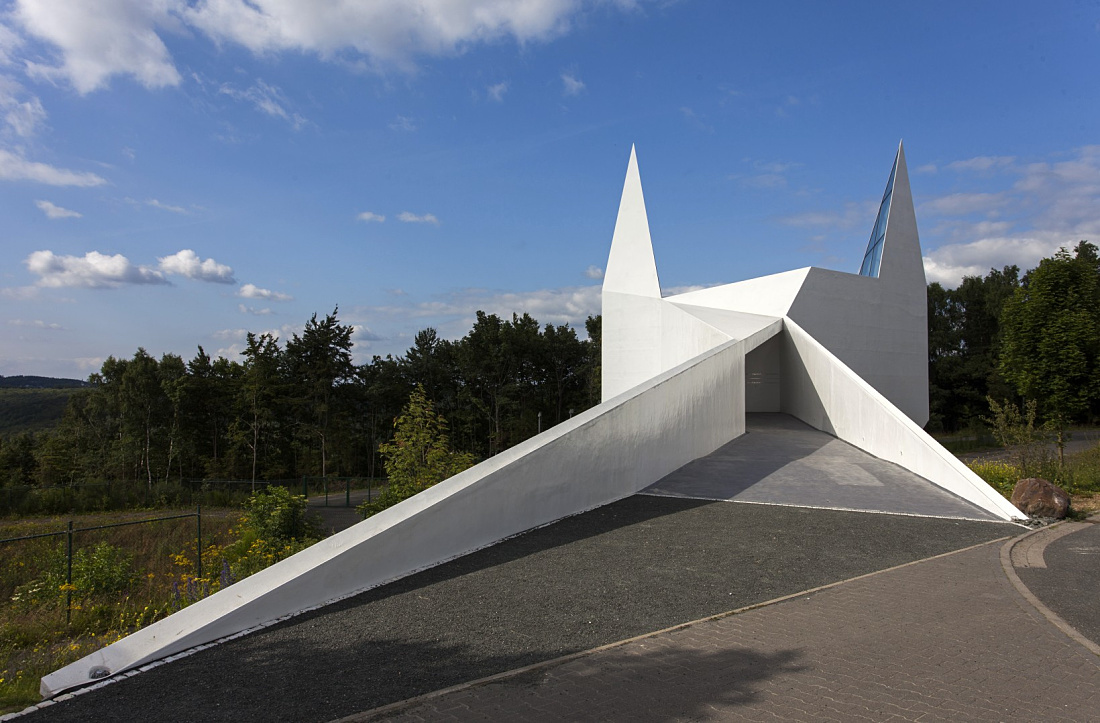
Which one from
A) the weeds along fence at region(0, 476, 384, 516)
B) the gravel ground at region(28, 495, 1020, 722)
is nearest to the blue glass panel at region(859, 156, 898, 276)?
the gravel ground at region(28, 495, 1020, 722)

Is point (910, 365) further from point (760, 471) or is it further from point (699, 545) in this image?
point (699, 545)

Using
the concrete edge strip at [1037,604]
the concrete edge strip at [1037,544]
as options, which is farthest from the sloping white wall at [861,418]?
the concrete edge strip at [1037,604]

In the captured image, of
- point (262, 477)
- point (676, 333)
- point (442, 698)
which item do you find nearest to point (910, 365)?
point (676, 333)

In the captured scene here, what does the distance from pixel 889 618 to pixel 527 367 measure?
41271 mm

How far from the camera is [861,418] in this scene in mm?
12047

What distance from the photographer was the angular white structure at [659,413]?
4.98 meters

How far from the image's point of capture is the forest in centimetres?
3647

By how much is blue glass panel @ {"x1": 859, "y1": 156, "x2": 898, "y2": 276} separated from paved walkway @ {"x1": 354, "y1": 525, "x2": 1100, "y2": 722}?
55.8ft

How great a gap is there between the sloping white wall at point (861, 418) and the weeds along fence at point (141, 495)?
1554cm

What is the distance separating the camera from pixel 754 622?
4703 mm

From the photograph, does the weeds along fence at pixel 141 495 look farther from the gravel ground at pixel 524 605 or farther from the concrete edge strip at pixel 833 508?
the gravel ground at pixel 524 605

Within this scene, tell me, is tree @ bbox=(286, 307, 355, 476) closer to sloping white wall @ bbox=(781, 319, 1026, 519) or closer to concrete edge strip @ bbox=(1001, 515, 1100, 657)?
Answer: sloping white wall @ bbox=(781, 319, 1026, 519)

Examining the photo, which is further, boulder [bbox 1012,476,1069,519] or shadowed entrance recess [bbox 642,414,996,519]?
shadowed entrance recess [bbox 642,414,996,519]

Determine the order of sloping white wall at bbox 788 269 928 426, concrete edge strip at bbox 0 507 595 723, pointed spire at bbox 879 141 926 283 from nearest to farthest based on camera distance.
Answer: concrete edge strip at bbox 0 507 595 723 → sloping white wall at bbox 788 269 928 426 → pointed spire at bbox 879 141 926 283
